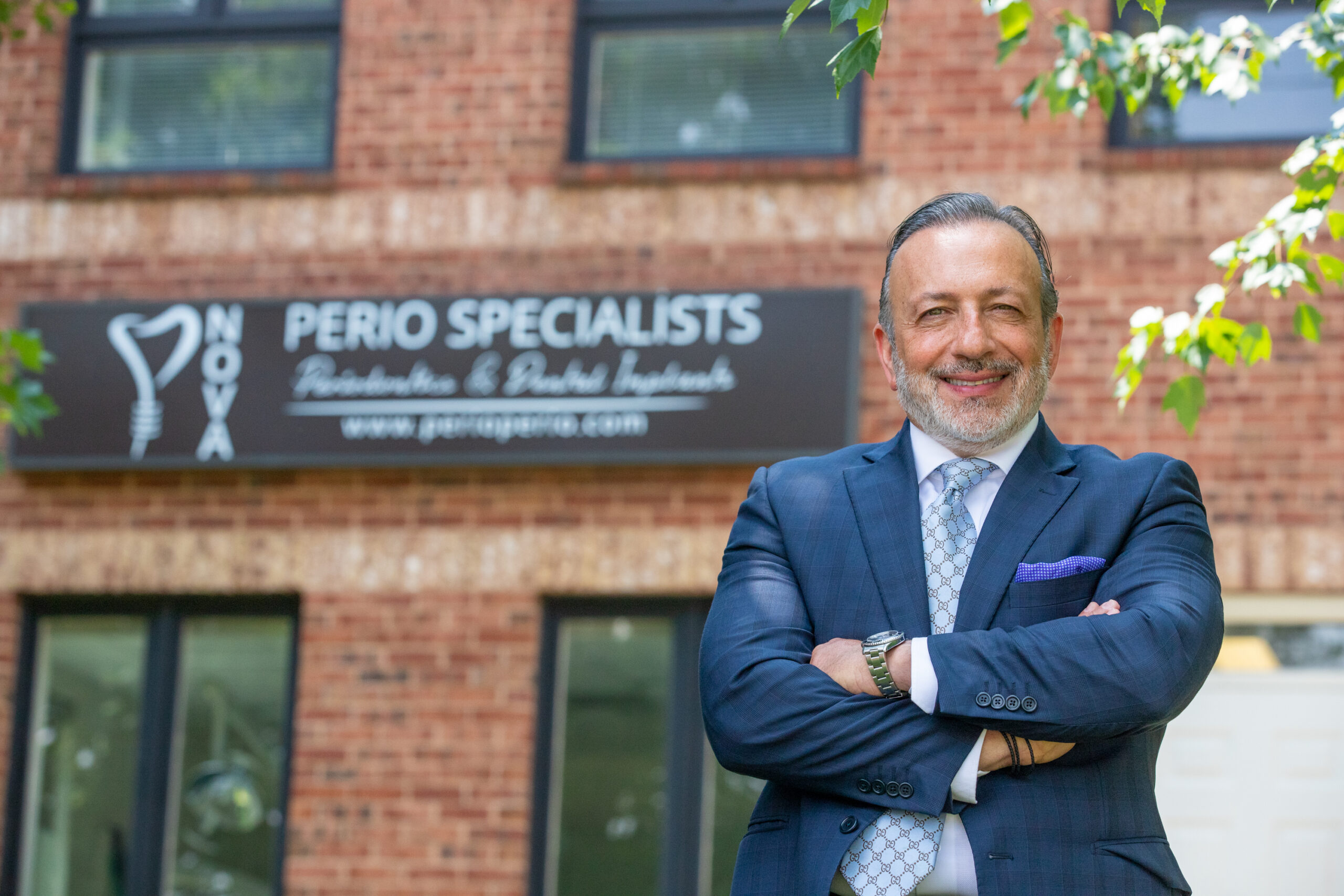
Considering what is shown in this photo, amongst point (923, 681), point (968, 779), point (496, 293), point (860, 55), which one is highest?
point (496, 293)

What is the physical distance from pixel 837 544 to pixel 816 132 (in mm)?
5473

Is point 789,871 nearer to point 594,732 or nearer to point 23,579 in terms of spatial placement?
point 594,732

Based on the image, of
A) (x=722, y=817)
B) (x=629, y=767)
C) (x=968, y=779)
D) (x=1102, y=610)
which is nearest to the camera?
(x=968, y=779)

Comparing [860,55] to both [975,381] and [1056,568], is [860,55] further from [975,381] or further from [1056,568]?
[1056,568]

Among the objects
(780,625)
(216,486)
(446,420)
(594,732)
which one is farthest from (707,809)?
(780,625)

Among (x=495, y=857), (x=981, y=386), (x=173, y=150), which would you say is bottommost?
(x=495, y=857)

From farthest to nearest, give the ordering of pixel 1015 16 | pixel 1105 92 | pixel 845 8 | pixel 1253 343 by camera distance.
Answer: pixel 1105 92 < pixel 1253 343 < pixel 1015 16 < pixel 845 8

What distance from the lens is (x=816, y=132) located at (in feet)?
26.3

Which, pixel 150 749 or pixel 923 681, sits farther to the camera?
pixel 150 749

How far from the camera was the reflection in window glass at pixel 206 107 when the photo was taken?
8.52 m

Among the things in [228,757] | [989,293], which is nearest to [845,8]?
[989,293]

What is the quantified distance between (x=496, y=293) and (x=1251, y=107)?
3.48 metres

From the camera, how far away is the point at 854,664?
8.73 ft

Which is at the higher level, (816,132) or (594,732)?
(816,132)
